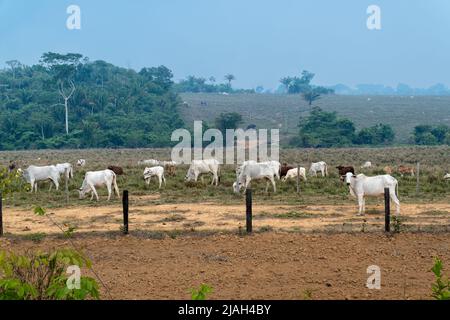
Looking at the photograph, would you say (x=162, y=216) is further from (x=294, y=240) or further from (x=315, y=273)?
(x=315, y=273)

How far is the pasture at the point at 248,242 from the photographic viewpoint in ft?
32.5

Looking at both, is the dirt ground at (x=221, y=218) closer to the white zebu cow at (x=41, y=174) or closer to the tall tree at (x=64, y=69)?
the white zebu cow at (x=41, y=174)

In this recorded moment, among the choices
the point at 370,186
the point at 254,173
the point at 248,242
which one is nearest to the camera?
the point at 248,242

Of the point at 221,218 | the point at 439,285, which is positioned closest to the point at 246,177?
A: the point at 221,218

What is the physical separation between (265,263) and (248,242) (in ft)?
4.80

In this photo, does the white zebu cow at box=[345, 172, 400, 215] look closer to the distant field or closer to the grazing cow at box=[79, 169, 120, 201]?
the grazing cow at box=[79, 169, 120, 201]

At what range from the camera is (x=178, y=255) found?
39.2ft

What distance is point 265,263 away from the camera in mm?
11266

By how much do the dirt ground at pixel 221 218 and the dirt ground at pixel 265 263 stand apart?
0.96 meters

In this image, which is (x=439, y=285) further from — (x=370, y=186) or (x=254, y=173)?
(x=254, y=173)

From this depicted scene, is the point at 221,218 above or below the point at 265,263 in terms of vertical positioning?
above

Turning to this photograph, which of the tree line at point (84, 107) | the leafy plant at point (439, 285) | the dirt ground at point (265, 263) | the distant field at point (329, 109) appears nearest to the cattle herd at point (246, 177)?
the dirt ground at point (265, 263)

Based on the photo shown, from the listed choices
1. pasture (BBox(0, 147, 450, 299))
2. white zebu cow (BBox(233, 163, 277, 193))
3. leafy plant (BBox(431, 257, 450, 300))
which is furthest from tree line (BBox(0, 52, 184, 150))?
leafy plant (BBox(431, 257, 450, 300))
